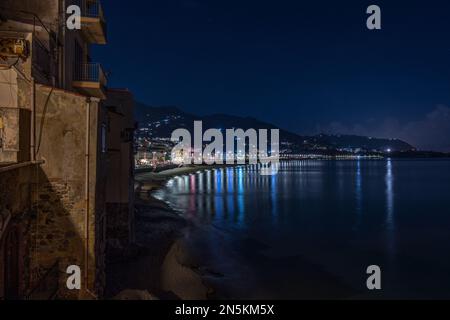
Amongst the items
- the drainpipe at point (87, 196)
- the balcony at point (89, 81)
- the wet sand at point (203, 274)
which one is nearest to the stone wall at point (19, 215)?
the drainpipe at point (87, 196)

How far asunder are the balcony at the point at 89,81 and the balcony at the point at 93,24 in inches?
75.7

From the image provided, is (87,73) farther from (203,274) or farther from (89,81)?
(203,274)

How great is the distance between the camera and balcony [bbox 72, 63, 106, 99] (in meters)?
18.1

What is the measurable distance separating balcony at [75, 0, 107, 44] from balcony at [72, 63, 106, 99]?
1923mm

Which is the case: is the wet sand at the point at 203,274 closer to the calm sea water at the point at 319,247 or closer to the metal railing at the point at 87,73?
the calm sea water at the point at 319,247

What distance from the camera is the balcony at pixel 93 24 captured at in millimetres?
18422

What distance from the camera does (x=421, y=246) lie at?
Result: 3142 centimetres

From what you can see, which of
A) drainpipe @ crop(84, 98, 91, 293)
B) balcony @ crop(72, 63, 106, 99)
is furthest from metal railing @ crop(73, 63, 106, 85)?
drainpipe @ crop(84, 98, 91, 293)

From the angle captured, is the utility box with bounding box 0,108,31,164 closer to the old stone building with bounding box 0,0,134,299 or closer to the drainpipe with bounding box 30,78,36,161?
the old stone building with bounding box 0,0,134,299

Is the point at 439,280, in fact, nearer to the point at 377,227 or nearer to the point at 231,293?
the point at 231,293

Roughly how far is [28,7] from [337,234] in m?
30.0

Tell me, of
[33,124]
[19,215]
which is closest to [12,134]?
[33,124]

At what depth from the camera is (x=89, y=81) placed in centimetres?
1839

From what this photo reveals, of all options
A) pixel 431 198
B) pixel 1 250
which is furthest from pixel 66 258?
pixel 431 198
